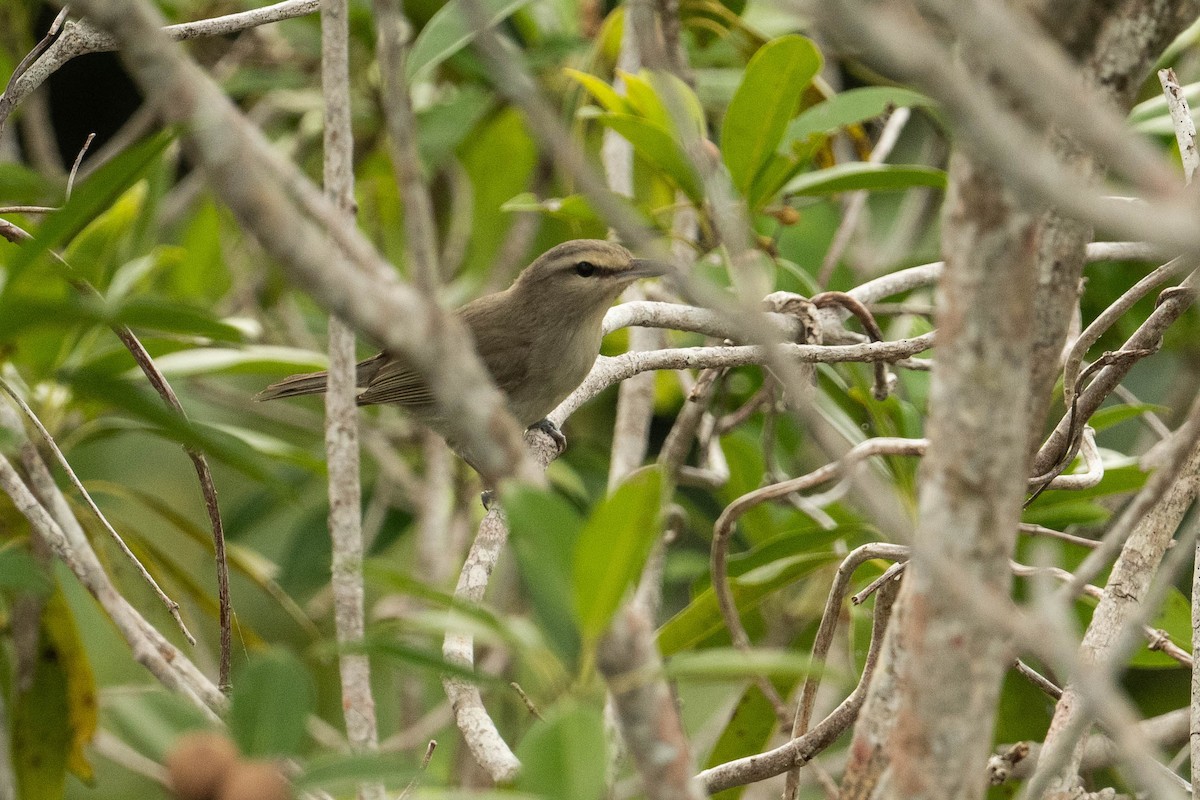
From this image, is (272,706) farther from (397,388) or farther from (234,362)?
(397,388)

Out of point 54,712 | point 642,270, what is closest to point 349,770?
point 54,712

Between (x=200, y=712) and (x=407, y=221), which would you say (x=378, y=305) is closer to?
(x=407, y=221)

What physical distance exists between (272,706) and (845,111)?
2.97m

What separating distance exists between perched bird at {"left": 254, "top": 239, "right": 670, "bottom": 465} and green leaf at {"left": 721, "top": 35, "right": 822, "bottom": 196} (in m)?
0.71

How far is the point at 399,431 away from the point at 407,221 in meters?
4.85

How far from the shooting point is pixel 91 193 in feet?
5.69

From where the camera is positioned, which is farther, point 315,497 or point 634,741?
point 315,497

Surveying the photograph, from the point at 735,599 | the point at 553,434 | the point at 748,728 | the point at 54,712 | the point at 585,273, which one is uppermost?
the point at 585,273

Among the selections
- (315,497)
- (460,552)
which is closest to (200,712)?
(460,552)

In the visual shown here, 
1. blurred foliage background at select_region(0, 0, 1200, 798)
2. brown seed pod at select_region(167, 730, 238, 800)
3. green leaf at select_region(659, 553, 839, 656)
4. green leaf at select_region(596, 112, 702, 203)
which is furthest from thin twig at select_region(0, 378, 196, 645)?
green leaf at select_region(596, 112, 702, 203)

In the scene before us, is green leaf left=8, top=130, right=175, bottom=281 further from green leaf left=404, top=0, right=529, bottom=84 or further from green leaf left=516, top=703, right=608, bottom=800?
green leaf left=404, top=0, right=529, bottom=84

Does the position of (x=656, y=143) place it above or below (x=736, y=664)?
A: above

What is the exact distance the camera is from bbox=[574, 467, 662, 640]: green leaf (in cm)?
135

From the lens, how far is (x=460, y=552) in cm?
520
